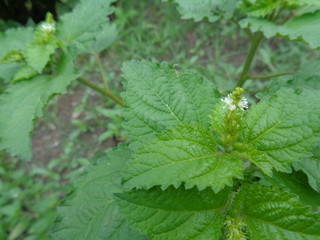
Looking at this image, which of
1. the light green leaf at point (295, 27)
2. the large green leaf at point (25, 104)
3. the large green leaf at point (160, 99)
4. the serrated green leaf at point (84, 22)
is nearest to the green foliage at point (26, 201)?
the large green leaf at point (25, 104)

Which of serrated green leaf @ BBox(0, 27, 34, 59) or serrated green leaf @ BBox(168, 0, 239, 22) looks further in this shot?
serrated green leaf @ BBox(0, 27, 34, 59)

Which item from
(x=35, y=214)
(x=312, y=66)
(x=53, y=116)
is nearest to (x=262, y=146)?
(x=312, y=66)

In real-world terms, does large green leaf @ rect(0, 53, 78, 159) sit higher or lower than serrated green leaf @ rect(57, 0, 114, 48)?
lower

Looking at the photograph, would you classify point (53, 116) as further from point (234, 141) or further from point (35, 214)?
point (234, 141)

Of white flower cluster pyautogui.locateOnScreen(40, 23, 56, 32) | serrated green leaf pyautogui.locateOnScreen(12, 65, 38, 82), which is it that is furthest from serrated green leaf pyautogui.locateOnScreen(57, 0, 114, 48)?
serrated green leaf pyautogui.locateOnScreen(12, 65, 38, 82)

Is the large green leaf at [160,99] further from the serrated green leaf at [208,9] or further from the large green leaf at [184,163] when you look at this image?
the serrated green leaf at [208,9]

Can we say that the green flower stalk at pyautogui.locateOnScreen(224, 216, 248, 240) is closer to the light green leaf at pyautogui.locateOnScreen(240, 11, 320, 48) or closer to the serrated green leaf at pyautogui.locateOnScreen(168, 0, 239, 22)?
the light green leaf at pyautogui.locateOnScreen(240, 11, 320, 48)
